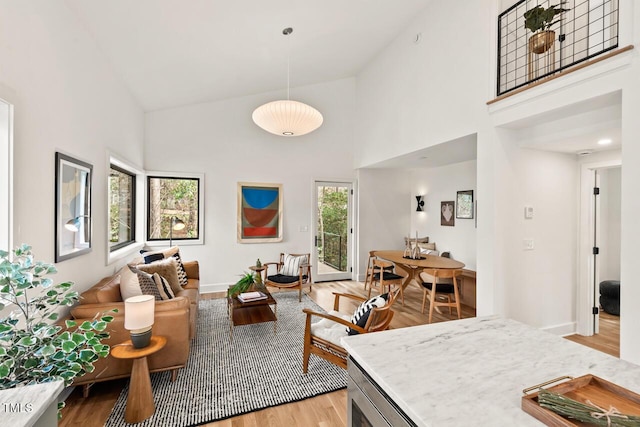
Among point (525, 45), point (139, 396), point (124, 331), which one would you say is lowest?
point (139, 396)

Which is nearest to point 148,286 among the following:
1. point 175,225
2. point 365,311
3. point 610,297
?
point 365,311

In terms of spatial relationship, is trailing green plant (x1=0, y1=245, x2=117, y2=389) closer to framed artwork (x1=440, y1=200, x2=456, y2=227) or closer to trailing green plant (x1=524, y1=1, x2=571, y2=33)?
trailing green plant (x1=524, y1=1, x2=571, y2=33)

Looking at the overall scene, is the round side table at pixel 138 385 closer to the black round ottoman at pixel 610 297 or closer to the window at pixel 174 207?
the window at pixel 174 207

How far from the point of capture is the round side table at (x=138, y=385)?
1988 mm

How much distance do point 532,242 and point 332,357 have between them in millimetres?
2540

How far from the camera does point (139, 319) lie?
6.66 feet

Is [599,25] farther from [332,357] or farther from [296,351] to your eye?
[296,351]

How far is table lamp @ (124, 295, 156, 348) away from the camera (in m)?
2.01

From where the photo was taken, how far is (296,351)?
2996 millimetres

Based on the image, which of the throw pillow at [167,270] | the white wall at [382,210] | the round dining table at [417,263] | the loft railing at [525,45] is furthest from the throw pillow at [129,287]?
the white wall at [382,210]

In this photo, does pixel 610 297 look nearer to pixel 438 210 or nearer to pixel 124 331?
pixel 438 210

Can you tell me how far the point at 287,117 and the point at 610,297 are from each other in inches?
200

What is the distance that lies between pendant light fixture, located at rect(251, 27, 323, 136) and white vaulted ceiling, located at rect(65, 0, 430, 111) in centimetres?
45

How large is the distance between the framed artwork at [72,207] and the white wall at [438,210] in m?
5.22
